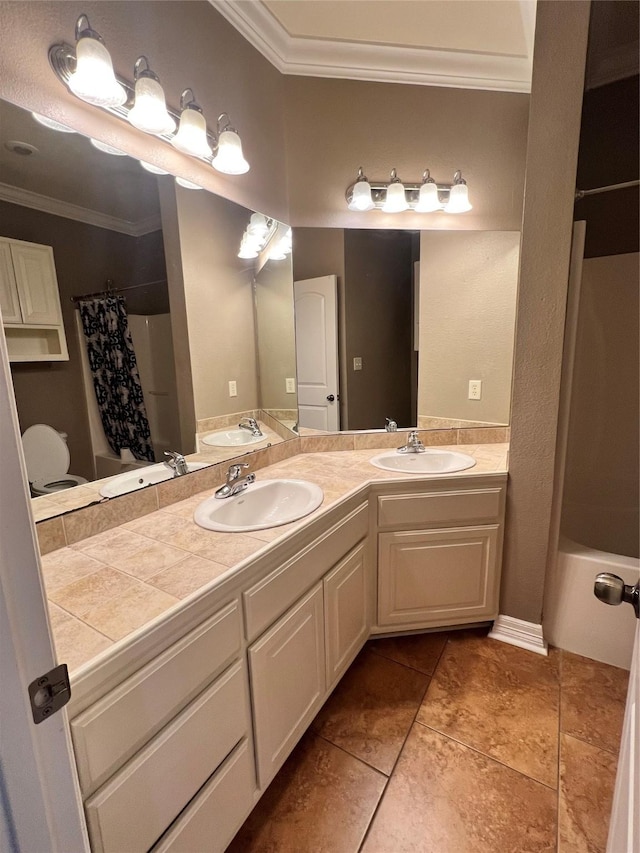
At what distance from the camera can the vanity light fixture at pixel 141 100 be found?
106cm

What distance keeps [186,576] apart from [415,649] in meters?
1.31

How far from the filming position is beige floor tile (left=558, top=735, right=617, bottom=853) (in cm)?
107

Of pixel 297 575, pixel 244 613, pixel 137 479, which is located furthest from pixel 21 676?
pixel 137 479

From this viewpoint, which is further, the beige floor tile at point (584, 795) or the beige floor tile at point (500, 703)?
the beige floor tile at point (500, 703)

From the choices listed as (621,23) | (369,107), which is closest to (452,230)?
(369,107)

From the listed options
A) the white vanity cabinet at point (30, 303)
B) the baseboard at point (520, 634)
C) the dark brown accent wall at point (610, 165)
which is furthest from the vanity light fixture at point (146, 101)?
the baseboard at point (520, 634)

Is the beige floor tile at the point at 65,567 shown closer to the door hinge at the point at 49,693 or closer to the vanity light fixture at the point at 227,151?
the door hinge at the point at 49,693

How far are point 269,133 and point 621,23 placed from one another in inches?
59.3

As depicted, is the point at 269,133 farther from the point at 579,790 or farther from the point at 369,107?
the point at 579,790

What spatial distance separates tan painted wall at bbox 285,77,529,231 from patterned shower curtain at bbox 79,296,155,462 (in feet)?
3.61

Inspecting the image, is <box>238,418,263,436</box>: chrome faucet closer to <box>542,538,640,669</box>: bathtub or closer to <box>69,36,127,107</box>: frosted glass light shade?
<box>69,36,127,107</box>: frosted glass light shade

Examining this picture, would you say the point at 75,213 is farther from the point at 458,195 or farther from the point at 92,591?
the point at 458,195

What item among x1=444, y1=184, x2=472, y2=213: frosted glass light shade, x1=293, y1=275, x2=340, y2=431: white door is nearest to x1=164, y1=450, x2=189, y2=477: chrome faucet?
x1=293, y1=275, x2=340, y2=431: white door

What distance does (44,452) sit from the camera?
1091 mm
